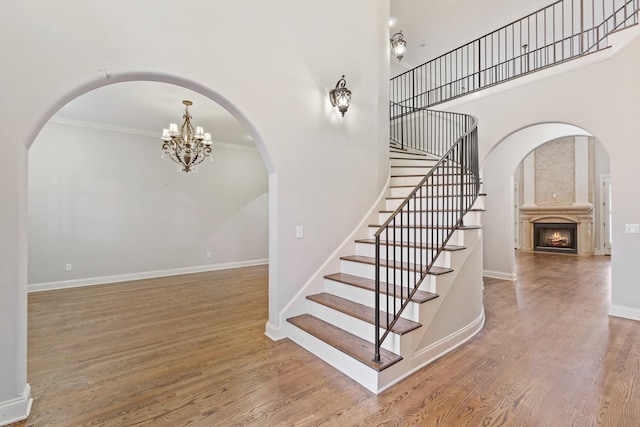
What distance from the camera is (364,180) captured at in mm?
3896

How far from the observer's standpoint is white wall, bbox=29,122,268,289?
5.02m

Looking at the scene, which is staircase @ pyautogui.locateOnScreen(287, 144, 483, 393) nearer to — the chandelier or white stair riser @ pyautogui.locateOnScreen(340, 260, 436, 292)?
white stair riser @ pyautogui.locateOnScreen(340, 260, 436, 292)

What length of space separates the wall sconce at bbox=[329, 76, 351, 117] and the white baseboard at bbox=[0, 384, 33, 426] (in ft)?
12.0

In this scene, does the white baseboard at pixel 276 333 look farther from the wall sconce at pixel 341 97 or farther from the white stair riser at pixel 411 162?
the white stair riser at pixel 411 162

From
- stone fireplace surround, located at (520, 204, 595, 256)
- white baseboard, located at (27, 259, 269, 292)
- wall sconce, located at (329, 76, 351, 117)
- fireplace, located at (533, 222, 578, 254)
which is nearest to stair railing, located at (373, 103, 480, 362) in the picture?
wall sconce, located at (329, 76, 351, 117)

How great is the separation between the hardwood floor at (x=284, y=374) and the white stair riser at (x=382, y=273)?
0.75m

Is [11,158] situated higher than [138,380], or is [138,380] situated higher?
[11,158]

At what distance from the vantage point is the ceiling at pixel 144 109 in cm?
403

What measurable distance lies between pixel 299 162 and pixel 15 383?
2743 mm

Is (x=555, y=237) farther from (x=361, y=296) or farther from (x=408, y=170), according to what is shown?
(x=361, y=296)

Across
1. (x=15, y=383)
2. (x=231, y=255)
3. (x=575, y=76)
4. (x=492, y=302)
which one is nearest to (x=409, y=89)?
(x=575, y=76)

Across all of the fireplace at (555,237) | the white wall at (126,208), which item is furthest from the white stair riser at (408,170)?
the fireplace at (555,237)

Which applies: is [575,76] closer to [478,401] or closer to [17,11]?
[478,401]

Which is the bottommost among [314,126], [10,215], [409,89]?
[10,215]
